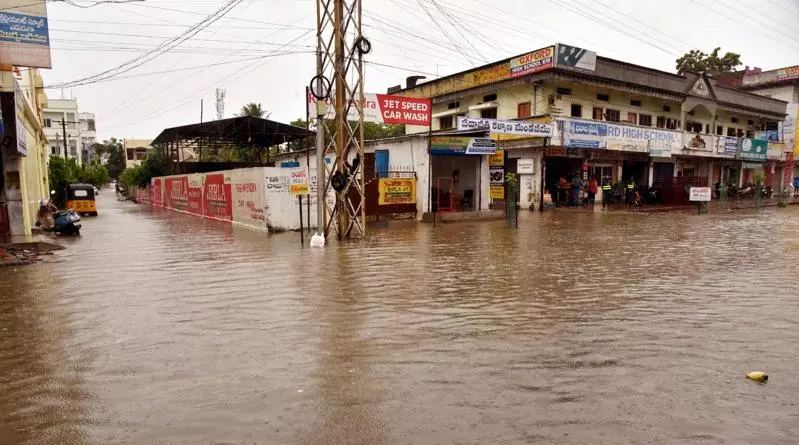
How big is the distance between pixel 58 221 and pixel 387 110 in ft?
39.9

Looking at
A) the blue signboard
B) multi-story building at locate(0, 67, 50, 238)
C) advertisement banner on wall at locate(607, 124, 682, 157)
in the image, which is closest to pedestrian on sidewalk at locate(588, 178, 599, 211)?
advertisement banner on wall at locate(607, 124, 682, 157)

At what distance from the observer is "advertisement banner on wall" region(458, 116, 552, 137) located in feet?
71.4

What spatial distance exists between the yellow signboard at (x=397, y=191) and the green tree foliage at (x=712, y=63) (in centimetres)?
4543

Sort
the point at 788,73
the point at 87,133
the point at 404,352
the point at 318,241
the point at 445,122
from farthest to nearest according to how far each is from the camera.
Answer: the point at 87,133, the point at 788,73, the point at 445,122, the point at 318,241, the point at 404,352

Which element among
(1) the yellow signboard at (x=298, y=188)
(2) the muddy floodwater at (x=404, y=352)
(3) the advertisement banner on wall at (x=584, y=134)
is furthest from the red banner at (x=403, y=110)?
(3) the advertisement banner on wall at (x=584, y=134)

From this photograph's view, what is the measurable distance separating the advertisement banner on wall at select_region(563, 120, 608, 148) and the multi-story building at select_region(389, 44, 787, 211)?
54mm

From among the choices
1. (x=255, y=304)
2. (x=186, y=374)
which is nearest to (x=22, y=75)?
(x=255, y=304)

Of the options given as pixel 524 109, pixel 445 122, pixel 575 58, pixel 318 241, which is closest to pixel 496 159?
pixel 524 109

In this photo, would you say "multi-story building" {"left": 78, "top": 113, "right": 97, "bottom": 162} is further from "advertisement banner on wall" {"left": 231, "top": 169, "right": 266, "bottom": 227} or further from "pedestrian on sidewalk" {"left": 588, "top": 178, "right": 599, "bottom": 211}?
"pedestrian on sidewalk" {"left": 588, "top": 178, "right": 599, "bottom": 211}

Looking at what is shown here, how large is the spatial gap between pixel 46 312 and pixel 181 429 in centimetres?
472

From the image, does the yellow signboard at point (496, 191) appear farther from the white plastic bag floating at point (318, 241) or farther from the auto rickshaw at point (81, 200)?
the auto rickshaw at point (81, 200)

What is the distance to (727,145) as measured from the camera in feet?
124

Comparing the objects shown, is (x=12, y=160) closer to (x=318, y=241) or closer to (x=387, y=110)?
(x=318, y=241)

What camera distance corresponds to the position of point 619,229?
55.3 feet
